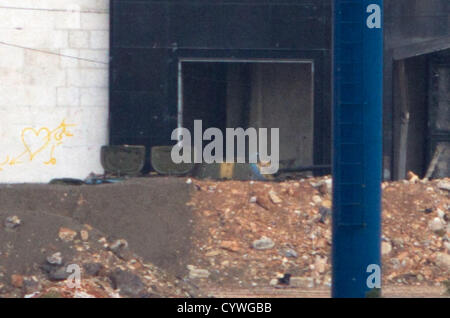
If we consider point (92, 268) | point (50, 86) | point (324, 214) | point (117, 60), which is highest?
point (117, 60)

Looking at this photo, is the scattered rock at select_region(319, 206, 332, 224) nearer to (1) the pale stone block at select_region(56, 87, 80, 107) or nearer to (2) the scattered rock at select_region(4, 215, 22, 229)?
(2) the scattered rock at select_region(4, 215, 22, 229)

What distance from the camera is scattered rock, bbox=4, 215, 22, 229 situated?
8.68 meters

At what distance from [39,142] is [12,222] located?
558 cm

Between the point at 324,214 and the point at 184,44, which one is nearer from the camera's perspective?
the point at 324,214

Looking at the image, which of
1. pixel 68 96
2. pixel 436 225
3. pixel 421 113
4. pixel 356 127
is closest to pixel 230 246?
pixel 436 225

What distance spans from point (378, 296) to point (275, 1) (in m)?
9.57

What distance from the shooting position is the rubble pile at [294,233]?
29.8 feet

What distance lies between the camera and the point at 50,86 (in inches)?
556

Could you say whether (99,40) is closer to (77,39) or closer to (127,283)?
(77,39)

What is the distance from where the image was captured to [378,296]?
545cm

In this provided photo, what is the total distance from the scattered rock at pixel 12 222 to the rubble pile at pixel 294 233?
2.06 meters

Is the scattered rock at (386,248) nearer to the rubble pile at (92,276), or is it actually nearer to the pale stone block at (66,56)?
the rubble pile at (92,276)

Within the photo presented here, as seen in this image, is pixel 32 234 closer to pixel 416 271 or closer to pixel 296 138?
pixel 416 271

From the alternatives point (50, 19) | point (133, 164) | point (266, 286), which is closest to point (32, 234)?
point (266, 286)
